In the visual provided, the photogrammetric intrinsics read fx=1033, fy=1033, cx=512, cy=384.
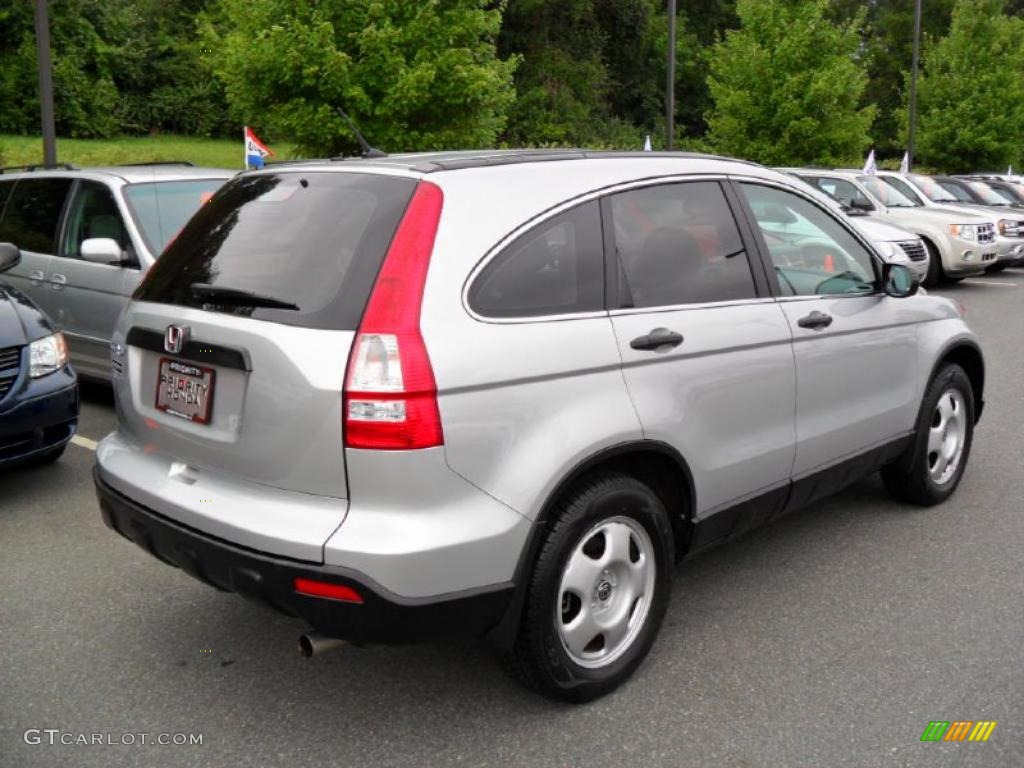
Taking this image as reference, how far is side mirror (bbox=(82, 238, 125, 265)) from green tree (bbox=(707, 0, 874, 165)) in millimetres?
20035

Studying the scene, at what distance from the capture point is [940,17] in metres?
61.8

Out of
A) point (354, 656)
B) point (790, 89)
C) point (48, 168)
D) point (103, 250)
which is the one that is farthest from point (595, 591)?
point (790, 89)

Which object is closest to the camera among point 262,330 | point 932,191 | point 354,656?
point 262,330

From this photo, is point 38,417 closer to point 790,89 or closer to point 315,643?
point 315,643

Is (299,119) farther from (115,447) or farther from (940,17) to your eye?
(940,17)

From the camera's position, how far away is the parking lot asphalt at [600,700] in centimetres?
308

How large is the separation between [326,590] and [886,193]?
50.9 ft

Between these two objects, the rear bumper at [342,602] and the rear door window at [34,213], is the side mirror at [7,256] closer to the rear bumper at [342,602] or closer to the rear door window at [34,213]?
the rear door window at [34,213]

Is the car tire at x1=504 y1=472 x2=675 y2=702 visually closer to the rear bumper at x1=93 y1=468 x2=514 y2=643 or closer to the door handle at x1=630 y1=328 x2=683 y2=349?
the rear bumper at x1=93 y1=468 x2=514 y2=643

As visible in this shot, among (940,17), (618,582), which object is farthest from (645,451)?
(940,17)

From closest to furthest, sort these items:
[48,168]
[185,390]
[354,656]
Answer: [185,390], [354,656], [48,168]

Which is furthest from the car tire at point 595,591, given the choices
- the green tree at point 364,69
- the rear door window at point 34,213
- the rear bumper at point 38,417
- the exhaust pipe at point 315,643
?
the green tree at point 364,69

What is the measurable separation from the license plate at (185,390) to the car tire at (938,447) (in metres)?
3.35

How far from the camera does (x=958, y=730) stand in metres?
3.16
